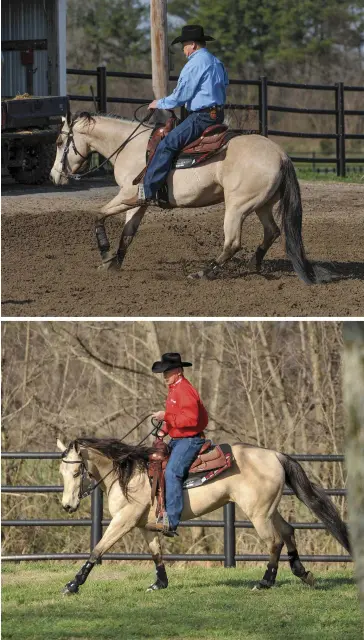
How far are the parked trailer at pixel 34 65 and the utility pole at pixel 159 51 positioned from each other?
5.72 ft

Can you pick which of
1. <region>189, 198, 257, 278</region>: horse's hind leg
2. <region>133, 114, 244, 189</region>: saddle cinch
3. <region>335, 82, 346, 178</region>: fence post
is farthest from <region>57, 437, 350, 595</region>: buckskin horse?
<region>335, 82, 346, 178</region>: fence post

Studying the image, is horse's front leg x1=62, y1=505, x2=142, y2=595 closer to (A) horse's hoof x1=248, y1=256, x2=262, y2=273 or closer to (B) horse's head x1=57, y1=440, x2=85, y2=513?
(B) horse's head x1=57, y1=440, x2=85, y2=513

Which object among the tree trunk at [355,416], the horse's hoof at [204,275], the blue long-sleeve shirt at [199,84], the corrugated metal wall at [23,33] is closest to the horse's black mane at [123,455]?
the horse's hoof at [204,275]

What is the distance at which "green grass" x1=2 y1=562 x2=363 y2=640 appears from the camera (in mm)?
8062

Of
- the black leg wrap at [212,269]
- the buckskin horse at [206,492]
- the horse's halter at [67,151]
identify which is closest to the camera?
the buckskin horse at [206,492]

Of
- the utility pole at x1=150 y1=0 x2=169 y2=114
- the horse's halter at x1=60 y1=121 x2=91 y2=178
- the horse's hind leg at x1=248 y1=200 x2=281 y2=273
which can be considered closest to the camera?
the horse's hind leg at x1=248 y1=200 x2=281 y2=273

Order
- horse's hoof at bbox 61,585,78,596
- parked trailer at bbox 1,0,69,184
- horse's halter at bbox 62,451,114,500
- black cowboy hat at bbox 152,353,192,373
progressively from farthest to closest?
1. parked trailer at bbox 1,0,69,184
2. horse's halter at bbox 62,451,114,500
3. black cowboy hat at bbox 152,353,192,373
4. horse's hoof at bbox 61,585,78,596

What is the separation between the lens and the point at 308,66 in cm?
5278

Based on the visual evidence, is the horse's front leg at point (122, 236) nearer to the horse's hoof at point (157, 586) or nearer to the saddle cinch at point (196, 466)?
the saddle cinch at point (196, 466)

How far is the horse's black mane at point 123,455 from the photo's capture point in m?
10.1

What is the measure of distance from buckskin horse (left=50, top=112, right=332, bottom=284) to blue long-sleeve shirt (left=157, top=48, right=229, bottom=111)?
49 cm

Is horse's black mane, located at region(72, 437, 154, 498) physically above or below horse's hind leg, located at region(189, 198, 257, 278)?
below

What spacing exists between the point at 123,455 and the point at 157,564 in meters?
0.98

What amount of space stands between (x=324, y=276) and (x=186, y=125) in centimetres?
210
